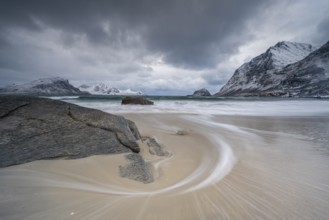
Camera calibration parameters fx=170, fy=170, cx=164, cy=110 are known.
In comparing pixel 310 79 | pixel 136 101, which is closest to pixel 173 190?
pixel 136 101

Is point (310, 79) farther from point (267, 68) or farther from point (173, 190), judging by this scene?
point (173, 190)

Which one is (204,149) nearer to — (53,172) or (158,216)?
(158,216)

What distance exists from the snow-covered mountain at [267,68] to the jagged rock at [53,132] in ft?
441

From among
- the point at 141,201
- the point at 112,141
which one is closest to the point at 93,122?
the point at 112,141

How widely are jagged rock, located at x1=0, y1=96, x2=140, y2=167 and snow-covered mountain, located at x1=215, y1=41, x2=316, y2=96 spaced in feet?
441

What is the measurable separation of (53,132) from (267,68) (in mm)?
167859

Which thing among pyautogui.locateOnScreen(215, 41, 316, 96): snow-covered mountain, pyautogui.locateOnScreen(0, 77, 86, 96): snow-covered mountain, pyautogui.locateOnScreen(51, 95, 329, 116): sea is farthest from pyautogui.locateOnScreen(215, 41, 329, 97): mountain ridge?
pyautogui.locateOnScreen(0, 77, 86, 96): snow-covered mountain

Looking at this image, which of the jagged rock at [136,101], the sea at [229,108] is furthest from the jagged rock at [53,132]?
the jagged rock at [136,101]

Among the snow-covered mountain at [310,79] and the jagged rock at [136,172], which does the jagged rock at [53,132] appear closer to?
the jagged rock at [136,172]

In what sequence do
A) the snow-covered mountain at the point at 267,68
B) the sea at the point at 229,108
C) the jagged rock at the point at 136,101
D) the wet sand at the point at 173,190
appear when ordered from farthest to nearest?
the snow-covered mountain at the point at 267,68, the jagged rock at the point at 136,101, the sea at the point at 229,108, the wet sand at the point at 173,190

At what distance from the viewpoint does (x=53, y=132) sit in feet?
9.57

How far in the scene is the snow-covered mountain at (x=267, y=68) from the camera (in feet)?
421

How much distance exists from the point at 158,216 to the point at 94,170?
4.27 ft

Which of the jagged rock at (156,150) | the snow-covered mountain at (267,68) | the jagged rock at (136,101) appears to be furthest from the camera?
the snow-covered mountain at (267,68)
